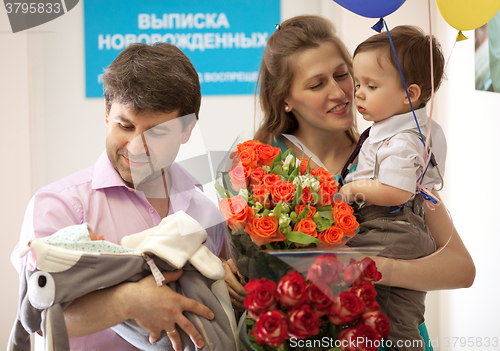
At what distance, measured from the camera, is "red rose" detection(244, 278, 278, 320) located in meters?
0.84

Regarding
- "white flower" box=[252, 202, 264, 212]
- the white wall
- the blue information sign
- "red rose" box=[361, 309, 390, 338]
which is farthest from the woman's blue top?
the blue information sign

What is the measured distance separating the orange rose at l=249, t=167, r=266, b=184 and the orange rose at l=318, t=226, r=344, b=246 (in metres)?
0.19

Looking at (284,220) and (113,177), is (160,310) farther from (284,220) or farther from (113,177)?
(113,177)

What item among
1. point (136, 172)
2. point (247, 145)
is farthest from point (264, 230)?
point (136, 172)

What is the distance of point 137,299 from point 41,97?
7.89ft

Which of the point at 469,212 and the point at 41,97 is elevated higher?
the point at 41,97

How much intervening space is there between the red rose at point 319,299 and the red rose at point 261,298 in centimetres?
7

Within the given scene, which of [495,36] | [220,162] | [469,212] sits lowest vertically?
[469,212]

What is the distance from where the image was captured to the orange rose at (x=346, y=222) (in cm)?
99

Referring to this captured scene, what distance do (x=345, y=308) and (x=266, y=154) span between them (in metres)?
0.43

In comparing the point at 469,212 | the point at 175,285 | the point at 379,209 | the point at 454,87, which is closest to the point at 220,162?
the point at 175,285

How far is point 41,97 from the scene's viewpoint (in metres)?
2.90

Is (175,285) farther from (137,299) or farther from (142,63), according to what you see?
(142,63)

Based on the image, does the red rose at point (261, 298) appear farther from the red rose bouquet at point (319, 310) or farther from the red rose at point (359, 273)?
the red rose at point (359, 273)
